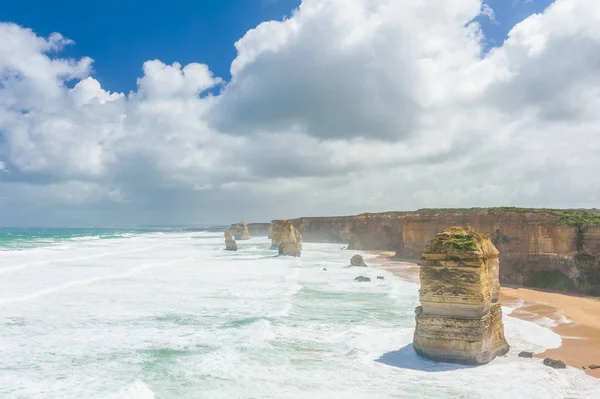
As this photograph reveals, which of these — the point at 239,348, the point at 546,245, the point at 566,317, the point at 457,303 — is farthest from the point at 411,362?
the point at 546,245

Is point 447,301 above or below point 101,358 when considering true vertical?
above

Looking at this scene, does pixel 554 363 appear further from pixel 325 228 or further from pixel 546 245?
pixel 325 228

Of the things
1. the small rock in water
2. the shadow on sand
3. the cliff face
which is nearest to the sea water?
the shadow on sand

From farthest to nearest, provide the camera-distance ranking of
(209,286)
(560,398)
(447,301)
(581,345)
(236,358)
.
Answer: (209,286) < (581,345) < (236,358) < (447,301) < (560,398)

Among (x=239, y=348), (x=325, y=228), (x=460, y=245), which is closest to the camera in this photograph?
(x=460, y=245)

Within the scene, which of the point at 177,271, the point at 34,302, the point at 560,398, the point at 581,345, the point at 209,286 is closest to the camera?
the point at 560,398

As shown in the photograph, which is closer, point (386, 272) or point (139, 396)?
point (139, 396)

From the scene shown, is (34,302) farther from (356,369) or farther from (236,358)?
(356,369)

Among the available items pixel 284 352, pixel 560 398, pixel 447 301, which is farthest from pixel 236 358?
pixel 560 398
